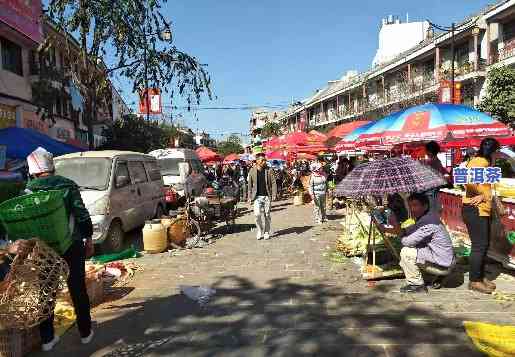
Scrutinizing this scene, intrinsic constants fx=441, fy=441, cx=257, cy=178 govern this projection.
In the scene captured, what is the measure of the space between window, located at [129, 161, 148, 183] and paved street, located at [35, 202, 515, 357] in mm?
3073

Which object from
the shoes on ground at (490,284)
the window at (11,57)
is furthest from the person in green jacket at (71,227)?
the window at (11,57)

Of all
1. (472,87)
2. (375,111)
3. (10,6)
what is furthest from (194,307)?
(375,111)

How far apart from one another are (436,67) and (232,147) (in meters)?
72.1

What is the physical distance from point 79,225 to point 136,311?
154cm

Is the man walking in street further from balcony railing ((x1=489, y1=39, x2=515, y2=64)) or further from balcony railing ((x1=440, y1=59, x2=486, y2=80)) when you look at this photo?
balcony railing ((x1=440, y1=59, x2=486, y2=80))

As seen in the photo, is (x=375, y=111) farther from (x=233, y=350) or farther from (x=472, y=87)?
(x=233, y=350)

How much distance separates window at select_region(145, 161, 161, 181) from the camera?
424 inches

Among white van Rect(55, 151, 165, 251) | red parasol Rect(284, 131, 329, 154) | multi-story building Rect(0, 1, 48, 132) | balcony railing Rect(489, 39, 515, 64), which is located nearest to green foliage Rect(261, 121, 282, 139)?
balcony railing Rect(489, 39, 515, 64)

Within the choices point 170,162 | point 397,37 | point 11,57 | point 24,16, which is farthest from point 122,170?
point 397,37

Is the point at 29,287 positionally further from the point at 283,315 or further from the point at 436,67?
the point at 436,67

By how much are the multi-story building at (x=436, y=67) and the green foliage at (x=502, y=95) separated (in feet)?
10.4

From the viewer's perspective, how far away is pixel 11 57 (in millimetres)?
17438

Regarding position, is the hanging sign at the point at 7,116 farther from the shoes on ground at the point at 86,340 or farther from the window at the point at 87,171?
the shoes on ground at the point at 86,340

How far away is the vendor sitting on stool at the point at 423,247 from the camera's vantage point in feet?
17.0
